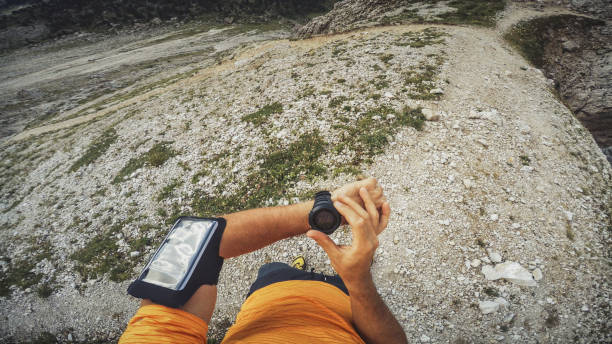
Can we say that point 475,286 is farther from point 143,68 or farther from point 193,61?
point 143,68

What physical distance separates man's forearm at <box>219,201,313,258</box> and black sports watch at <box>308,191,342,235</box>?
0.25 metres

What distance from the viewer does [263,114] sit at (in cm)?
1127

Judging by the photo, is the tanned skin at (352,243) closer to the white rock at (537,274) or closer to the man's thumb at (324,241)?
the man's thumb at (324,241)

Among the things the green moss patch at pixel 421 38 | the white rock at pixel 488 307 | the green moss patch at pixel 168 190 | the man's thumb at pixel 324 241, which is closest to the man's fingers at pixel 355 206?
the man's thumb at pixel 324 241

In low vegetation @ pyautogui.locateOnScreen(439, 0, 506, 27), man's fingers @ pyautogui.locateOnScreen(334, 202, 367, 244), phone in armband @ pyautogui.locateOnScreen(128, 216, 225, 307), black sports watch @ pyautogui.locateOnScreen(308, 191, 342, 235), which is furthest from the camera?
low vegetation @ pyautogui.locateOnScreen(439, 0, 506, 27)

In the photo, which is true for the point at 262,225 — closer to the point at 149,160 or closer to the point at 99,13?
the point at 149,160

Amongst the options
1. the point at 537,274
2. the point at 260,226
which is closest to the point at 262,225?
the point at 260,226

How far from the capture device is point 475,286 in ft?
17.4

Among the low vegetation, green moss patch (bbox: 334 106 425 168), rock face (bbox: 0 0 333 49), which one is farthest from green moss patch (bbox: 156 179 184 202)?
rock face (bbox: 0 0 333 49)

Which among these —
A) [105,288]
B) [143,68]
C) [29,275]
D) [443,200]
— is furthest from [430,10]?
[143,68]

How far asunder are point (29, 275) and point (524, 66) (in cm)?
2358

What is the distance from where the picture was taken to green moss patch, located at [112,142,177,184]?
10.7 m

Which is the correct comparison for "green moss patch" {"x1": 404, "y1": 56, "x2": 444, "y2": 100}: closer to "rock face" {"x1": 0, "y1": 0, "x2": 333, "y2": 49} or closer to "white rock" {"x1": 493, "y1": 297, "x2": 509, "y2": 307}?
"white rock" {"x1": 493, "y1": 297, "x2": 509, "y2": 307}

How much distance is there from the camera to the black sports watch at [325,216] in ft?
8.32
